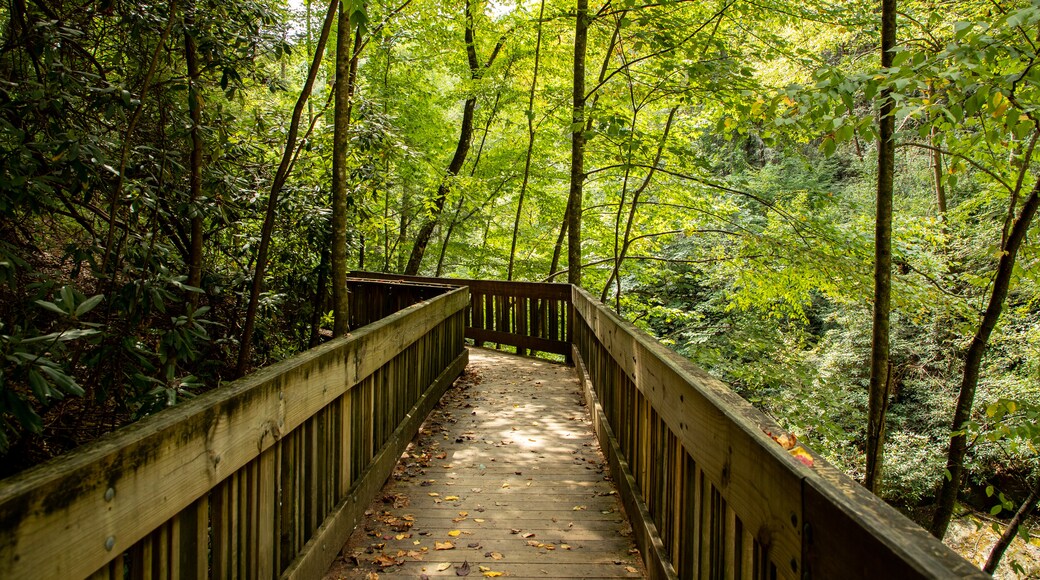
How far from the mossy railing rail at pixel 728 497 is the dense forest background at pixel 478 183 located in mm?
1970

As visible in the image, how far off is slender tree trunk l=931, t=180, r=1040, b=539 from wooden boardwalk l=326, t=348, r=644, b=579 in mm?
3469

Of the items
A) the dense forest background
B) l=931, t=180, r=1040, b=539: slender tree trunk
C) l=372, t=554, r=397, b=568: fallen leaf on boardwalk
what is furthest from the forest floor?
l=372, t=554, r=397, b=568: fallen leaf on boardwalk

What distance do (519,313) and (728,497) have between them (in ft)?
28.8

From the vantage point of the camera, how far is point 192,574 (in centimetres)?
189

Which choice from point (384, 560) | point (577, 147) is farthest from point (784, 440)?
point (577, 147)

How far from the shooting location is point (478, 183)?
522 inches

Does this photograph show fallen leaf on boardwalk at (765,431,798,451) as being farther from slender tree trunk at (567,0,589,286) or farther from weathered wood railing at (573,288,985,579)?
slender tree trunk at (567,0,589,286)

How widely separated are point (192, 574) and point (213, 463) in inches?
13.1

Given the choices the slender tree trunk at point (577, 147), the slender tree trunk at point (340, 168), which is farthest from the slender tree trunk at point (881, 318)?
the slender tree trunk at point (340, 168)

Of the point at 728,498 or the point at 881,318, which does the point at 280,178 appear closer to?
the point at 728,498

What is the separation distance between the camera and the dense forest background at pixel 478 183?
11.1ft

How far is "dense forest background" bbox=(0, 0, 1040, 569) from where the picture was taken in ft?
11.1

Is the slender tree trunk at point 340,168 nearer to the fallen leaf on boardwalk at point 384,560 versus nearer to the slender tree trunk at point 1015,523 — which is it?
the fallen leaf on boardwalk at point 384,560

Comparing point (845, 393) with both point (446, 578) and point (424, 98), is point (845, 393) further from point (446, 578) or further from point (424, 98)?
point (446, 578)
